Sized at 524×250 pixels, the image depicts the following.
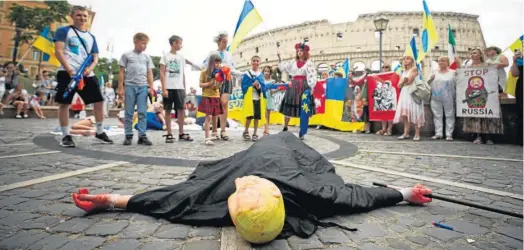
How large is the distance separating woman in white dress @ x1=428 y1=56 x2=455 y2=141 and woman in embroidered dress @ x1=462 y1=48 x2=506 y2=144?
0.46 metres

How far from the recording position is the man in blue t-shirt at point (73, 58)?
15.1ft

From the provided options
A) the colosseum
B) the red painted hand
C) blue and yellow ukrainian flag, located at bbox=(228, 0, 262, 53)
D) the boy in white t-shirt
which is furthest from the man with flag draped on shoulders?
the colosseum

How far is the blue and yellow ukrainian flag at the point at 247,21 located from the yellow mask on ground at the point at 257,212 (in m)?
6.25

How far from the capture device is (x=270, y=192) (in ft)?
5.04

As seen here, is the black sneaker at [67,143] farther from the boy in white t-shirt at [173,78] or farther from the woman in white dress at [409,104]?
the woman in white dress at [409,104]

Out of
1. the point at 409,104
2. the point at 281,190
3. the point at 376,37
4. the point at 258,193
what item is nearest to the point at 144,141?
the point at 281,190

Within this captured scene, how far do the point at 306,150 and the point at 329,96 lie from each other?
9169mm

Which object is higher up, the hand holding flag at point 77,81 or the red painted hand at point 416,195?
the hand holding flag at point 77,81

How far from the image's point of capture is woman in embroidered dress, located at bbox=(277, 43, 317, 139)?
6605 millimetres

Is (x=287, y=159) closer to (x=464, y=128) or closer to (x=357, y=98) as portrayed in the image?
(x=464, y=128)

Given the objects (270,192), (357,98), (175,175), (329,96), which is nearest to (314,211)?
(270,192)

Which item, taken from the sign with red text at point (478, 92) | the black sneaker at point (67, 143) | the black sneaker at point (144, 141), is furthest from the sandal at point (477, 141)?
the black sneaker at point (67, 143)

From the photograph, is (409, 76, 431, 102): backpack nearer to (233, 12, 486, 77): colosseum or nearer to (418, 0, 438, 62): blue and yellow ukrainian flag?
(418, 0, 438, 62): blue and yellow ukrainian flag

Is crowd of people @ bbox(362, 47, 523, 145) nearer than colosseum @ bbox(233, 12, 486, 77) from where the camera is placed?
Yes
